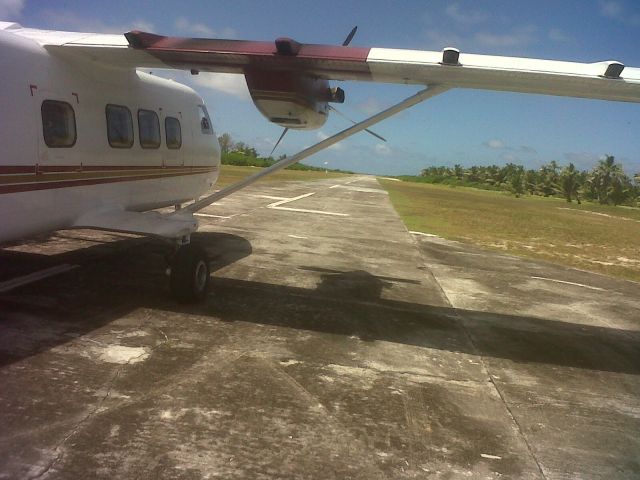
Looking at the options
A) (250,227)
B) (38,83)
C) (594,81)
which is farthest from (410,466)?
(250,227)

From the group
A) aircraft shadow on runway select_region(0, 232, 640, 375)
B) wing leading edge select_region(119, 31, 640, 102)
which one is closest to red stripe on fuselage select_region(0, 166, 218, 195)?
aircraft shadow on runway select_region(0, 232, 640, 375)

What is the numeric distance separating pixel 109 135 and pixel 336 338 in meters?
4.55

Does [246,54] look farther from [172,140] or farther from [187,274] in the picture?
[172,140]

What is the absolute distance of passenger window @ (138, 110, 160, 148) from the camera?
28.0 feet

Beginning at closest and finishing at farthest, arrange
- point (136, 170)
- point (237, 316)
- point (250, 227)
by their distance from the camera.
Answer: point (237, 316) → point (136, 170) → point (250, 227)

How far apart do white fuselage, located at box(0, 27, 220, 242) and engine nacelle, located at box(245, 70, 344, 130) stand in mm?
2137

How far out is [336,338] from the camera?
6961 mm

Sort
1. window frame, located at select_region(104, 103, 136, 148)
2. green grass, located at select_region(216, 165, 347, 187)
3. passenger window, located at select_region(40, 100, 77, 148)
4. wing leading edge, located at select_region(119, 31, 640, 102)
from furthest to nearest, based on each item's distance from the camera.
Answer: green grass, located at select_region(216, 165, 347, 187) < window frame, located at select_region(104, 103, 136, 148) < passenger window, located at select_region(40, 100, 77, 148) < wing leading edge, located at select_region(119, 31, 640, 102)

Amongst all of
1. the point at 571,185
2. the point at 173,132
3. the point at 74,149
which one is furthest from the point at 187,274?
the point at 571,185

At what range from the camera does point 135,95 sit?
8.41m

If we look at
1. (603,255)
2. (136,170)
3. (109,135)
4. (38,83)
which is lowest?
(603,255)

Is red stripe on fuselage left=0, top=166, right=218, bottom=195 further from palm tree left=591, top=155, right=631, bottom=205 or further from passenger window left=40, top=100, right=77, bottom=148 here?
palm tree left=591, top=155, right=631, bottom=205

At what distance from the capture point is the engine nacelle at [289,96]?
7688 mm

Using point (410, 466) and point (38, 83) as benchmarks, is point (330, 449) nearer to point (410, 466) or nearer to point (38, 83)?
point (410, 466)
